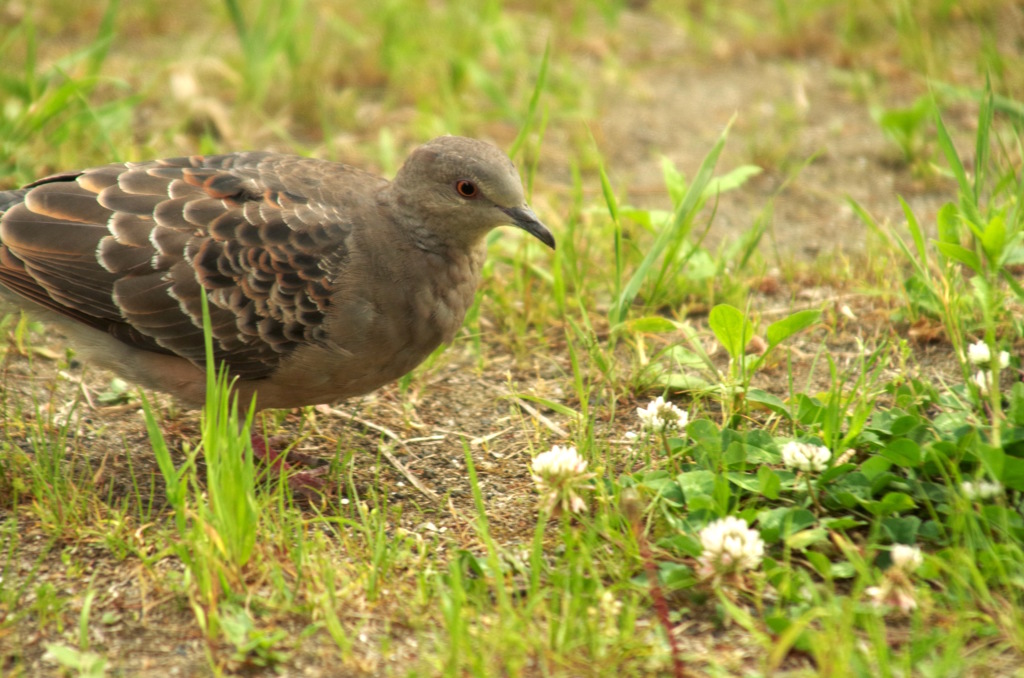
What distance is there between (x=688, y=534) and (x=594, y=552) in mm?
283

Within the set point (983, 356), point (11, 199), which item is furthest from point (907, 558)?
point (11, 199)

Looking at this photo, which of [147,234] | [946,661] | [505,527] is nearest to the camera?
[946,661]

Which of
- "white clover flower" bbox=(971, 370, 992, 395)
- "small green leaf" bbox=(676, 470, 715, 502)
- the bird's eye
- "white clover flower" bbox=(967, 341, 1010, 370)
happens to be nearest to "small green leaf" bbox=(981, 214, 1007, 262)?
"white clover flower" bbox=(967, 341, 1010, 370)

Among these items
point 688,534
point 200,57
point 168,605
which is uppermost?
point 200,57

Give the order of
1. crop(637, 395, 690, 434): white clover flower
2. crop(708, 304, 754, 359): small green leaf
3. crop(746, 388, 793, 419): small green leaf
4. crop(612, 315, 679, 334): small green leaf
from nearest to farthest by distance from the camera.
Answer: crop(637, 395, 690, 434): white clover flower → crop(746, 388, 793, 419): small green leaf → crop(708, 304, 754, 359): small green leaf → crop(612, 315, 679, 334): small green leaf

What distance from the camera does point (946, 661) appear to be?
2.70 metres

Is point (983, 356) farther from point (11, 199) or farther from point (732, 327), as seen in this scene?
point (11, 199)

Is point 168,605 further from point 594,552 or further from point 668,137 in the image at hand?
point 668,137

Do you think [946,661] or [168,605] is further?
[168,605]

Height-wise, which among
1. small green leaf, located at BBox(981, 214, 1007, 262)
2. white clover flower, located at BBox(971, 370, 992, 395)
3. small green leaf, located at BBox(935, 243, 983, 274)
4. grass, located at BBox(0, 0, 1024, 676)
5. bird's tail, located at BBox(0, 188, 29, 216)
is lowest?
grass, located at BBox(0, 0, 1024, 676)

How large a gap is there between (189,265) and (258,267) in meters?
0.24

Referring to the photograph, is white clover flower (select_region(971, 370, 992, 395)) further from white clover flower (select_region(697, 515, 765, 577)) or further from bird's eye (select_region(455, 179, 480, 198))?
bird's eye (select_region(455, 179, 480, 198))

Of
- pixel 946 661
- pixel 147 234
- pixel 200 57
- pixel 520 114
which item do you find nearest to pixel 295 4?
pixel 200 57

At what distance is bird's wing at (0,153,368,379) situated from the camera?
3865 mm
